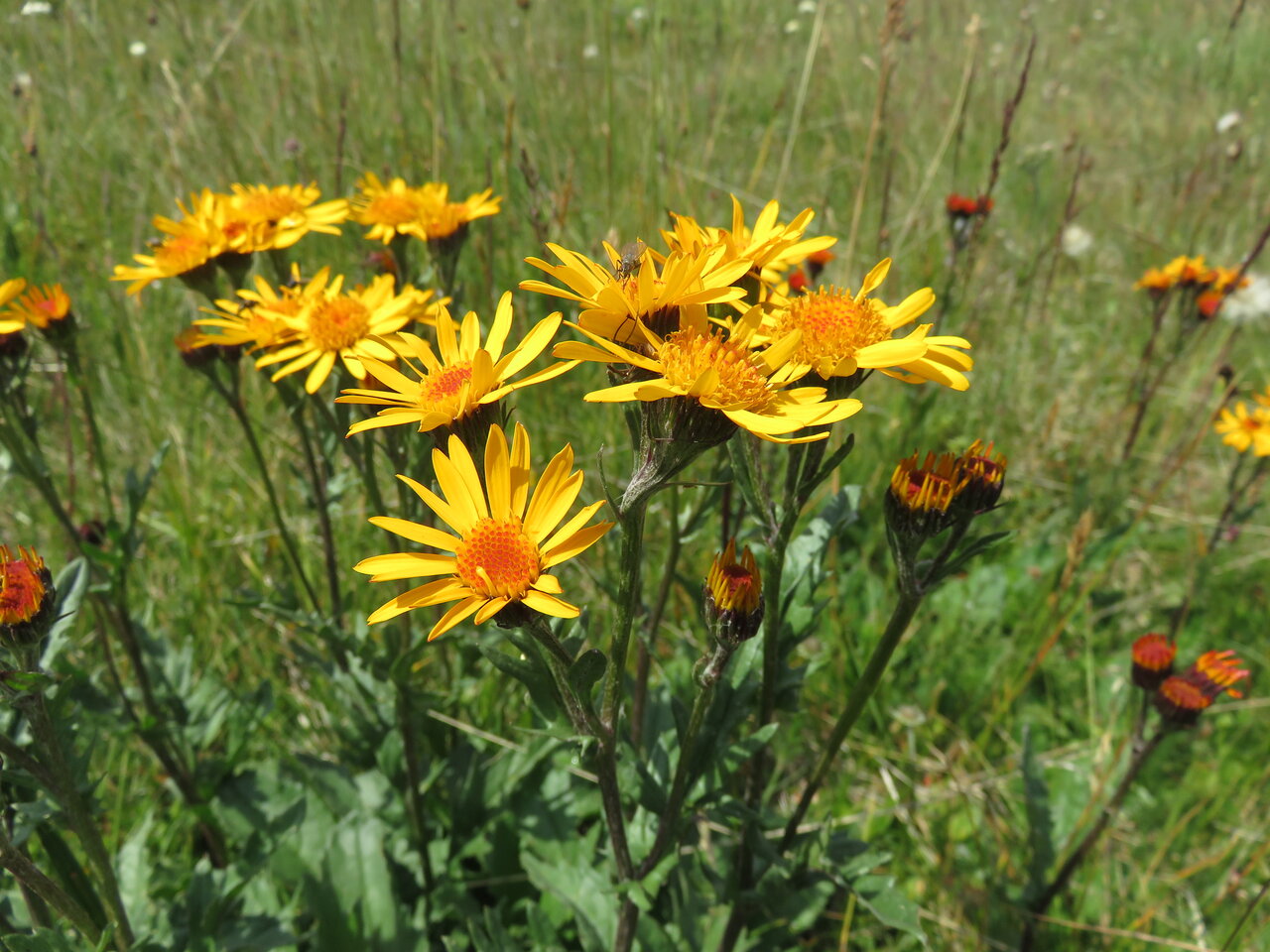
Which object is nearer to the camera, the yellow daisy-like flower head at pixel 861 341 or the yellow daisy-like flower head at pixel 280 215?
the yellow daisy-like flower head at pixel 861 341

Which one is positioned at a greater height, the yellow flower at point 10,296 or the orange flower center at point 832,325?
the orange flower center at point 832,325

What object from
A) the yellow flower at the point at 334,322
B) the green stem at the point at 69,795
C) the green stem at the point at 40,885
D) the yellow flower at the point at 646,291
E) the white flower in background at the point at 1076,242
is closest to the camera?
the yellow flower at the point at 646,291

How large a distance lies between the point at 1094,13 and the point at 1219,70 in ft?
11.2

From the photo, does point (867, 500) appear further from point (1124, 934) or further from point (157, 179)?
point (157, 179)

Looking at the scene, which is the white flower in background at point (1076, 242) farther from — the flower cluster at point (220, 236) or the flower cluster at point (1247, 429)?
the flower cluster at point (220, 236)

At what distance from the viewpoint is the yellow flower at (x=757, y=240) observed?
5.65 ft

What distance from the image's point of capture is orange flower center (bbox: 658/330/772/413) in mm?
1475

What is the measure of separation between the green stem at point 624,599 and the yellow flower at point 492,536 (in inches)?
3.2

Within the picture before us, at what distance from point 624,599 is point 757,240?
1.00 metres

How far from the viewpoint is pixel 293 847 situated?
2.79 meters

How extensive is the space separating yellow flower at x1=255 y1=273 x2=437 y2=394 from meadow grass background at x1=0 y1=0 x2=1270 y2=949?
0.34 meters

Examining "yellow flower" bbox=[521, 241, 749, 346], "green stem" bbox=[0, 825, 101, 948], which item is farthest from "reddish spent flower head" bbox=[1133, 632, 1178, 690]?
"green stem" bbox=[0, 825, 101, 948]

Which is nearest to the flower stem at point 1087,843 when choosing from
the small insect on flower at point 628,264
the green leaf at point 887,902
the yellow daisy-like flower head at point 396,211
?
Answer: the green leaf at point 887,902

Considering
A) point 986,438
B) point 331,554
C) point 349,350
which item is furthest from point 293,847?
point 986,438
